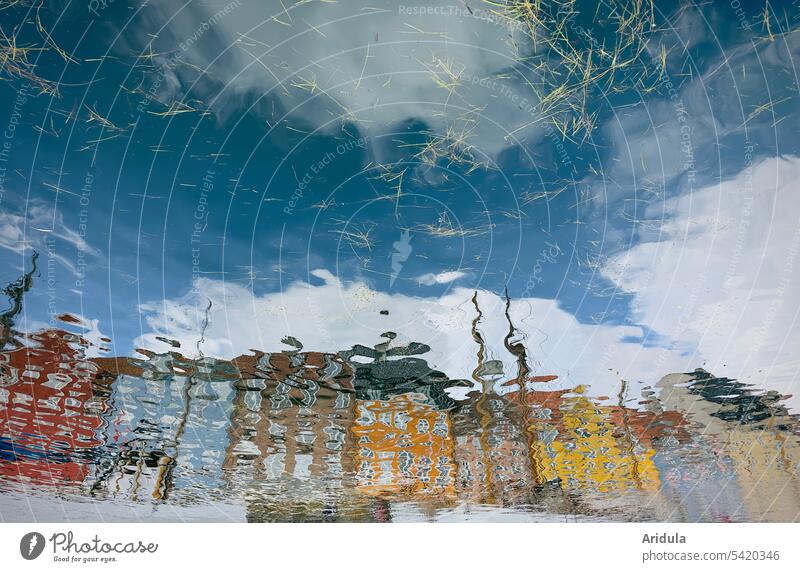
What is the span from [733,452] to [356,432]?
14364 mm

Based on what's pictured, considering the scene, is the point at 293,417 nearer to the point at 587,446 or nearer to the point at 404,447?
the point at 404,447

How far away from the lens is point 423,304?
962 centimetres

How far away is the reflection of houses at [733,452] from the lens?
44.5 ft

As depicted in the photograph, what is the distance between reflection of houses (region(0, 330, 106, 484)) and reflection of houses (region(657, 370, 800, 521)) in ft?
47.6

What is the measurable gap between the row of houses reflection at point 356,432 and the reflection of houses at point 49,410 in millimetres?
57

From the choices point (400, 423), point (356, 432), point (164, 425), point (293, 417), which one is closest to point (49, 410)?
point (164, 425)

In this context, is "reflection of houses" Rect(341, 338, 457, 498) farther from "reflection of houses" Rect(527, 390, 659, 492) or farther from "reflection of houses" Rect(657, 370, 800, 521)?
"reflection of houses" Rect(657, 370, 800, 521)

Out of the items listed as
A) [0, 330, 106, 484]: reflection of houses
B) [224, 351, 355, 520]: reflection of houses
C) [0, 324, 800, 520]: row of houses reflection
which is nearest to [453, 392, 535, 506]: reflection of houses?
[0, 324, 800, 520]: row of houses reflection

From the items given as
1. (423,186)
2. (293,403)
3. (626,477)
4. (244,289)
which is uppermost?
(423,186)

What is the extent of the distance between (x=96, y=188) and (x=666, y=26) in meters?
9.16

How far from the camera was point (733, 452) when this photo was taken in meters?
18.1

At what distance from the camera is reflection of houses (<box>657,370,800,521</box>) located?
13555 millimetres
